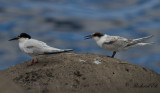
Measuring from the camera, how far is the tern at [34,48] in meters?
8.05

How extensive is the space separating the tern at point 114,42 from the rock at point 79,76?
4.24ft

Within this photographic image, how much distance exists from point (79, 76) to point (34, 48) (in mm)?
1851

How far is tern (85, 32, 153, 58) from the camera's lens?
9.67m

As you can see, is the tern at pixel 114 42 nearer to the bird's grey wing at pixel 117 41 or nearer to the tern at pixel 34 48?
the bird's grey wing at pixel 117 41

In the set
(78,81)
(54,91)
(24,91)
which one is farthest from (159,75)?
(24,91)

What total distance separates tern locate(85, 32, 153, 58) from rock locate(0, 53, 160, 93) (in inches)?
50.9

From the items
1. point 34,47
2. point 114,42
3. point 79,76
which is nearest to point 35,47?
point 34,47

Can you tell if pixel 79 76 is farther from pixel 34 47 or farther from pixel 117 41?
pixel 117 41

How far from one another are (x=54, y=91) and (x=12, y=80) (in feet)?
4.29

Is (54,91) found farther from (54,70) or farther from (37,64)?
(37,64)

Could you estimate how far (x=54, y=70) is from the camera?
24.0ft

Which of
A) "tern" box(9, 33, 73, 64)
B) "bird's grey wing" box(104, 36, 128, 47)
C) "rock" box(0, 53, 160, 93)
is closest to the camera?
"rock" box(0, 53, 160, 93)

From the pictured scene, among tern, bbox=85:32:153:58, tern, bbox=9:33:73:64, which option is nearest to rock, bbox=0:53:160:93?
tern, bbox=9:33:73:64

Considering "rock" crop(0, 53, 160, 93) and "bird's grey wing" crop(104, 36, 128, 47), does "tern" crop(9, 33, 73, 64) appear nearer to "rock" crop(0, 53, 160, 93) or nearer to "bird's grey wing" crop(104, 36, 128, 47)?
"rock" crop(0, 53, 160, 93)
